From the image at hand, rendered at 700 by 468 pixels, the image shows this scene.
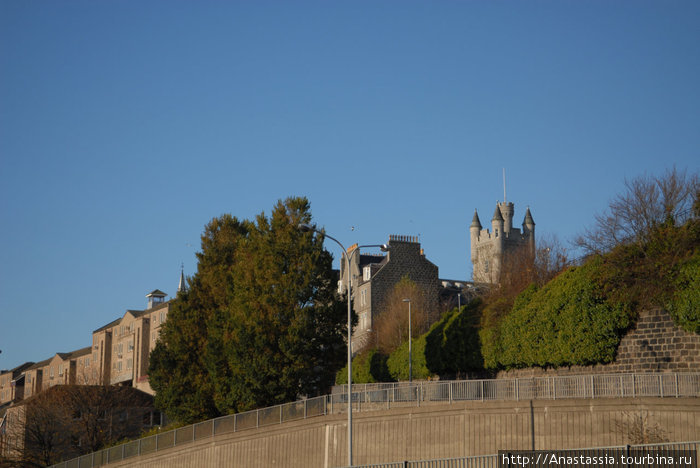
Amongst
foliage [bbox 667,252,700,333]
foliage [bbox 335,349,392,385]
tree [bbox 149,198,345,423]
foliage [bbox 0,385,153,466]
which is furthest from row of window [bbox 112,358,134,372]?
foliage [bbox 667,252,700,333]

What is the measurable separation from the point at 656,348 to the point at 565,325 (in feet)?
14.7

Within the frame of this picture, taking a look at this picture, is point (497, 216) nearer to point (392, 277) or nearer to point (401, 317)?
point (392, 277)

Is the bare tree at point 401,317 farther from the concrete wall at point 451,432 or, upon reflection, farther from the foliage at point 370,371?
the concrete wall at point 451,432

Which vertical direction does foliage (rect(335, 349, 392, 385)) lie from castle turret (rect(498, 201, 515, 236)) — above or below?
below

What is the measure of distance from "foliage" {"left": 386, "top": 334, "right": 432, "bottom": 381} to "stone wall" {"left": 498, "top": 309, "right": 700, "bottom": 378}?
1776cm

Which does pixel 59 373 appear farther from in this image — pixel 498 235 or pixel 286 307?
pixel 286 307

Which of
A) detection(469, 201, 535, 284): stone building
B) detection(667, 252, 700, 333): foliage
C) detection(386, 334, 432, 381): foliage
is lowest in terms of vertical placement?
detection(386, 334, 432, 381): foliage

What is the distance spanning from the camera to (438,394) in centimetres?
3681

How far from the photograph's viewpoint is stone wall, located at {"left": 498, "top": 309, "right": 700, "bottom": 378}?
33.0 metres

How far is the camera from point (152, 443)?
50438 mm

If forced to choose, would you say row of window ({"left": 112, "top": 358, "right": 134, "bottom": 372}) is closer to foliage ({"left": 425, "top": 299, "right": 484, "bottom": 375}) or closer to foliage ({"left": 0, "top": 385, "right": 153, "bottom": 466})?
foliage ({"left": 0, "top": 385, "right": 153, "bottom": 466})

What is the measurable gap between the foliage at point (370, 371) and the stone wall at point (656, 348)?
2742 cm

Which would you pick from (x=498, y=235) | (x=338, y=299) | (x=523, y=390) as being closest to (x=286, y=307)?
(x=338, y=299)

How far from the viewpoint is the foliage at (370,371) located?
62.5m
